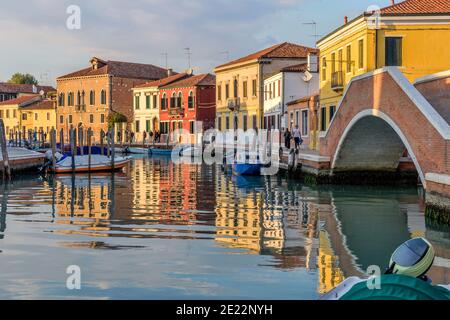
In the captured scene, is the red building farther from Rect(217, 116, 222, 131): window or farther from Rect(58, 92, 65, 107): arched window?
Rect(58, 92, 65, 107): arched window

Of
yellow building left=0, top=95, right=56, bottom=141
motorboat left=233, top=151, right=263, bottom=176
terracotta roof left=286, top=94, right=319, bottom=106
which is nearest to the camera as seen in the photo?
motorboat left=233, top=151, right=263, bottom=176

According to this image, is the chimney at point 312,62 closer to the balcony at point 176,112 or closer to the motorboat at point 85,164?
the motorboat at point 85,164

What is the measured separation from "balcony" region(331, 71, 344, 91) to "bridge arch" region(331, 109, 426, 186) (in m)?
6.03

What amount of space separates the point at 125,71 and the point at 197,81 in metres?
9.94

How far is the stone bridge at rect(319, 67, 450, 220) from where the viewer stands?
14271 mm

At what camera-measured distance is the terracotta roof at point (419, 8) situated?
25.7 meters

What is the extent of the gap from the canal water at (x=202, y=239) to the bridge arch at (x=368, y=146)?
3.92 feet

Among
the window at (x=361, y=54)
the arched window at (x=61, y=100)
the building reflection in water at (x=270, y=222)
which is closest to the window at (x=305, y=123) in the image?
the window at (x=361, y=54)

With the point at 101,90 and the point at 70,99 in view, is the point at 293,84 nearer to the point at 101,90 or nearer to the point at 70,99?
the point at 101,90

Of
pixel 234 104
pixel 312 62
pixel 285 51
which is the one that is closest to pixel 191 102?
pixel 234 104

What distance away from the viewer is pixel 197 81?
54.1 m

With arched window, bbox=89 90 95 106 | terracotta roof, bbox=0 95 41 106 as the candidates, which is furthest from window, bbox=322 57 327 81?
terracotta roof, bbox=0 95 41 106
